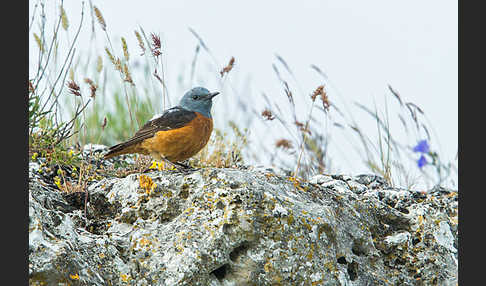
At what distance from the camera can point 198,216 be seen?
333 centimetres

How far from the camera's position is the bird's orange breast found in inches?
187

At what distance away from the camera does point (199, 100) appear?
5156mm

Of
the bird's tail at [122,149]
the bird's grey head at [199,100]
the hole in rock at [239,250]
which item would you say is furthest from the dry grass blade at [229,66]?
the hole in rock at [239,250]

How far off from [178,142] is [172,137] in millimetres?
71

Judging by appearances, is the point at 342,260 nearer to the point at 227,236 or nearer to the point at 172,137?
the point at 227,236

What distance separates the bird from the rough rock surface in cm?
93

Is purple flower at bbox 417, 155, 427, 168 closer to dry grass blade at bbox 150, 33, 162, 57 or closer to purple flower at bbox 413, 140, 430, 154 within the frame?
purple flower at bbox 413, 140, 430, 154

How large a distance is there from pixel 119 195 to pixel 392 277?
202cm

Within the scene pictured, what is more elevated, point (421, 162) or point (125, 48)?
point (125, 48)

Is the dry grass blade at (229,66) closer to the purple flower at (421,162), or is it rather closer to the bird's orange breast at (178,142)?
the bird's orange breast at (178,142)

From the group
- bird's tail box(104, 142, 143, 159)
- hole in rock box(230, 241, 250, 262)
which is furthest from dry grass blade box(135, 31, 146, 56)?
hole in rock box(230, 241, 250, 262)

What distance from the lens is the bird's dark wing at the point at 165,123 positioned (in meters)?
4.81

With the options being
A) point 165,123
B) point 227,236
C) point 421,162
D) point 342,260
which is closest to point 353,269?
point 342,260

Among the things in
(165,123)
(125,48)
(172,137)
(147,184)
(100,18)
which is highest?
(100,18)
